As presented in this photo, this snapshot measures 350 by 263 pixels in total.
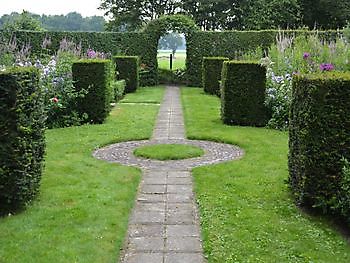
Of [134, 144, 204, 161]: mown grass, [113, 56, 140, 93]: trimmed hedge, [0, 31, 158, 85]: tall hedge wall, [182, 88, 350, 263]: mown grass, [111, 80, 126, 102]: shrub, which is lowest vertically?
[182, 88, 350, 263]: mown grass

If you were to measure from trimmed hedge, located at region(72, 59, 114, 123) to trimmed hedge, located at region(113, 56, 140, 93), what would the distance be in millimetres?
6840

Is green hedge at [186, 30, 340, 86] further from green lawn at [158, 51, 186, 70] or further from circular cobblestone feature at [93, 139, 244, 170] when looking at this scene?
circular cobblestone feature at [93, 139, 244, 170]

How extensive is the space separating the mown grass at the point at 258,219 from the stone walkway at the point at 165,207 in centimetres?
13

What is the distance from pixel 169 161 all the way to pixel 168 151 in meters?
0.48

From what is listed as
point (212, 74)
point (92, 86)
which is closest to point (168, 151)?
point (92, 86)

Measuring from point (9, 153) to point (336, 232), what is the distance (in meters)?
2.85

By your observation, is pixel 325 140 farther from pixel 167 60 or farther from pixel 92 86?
pixel 167 60

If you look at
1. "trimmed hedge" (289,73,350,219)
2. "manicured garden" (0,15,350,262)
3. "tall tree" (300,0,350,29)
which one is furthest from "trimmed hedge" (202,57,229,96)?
"tall tree" (300,0,350,29)

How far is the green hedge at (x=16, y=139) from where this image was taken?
4137 millimetres

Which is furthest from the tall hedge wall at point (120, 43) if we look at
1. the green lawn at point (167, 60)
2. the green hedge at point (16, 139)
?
the green hedge at point (16, 139)

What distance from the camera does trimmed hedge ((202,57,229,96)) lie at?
50.8 feet

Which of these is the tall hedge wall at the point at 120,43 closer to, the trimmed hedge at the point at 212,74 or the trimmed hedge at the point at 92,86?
the trimmed hedge at the point at 212,74

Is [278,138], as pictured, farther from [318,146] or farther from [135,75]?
[135,75]

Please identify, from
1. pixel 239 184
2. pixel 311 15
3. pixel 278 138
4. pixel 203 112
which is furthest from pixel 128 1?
pixel 239 184
